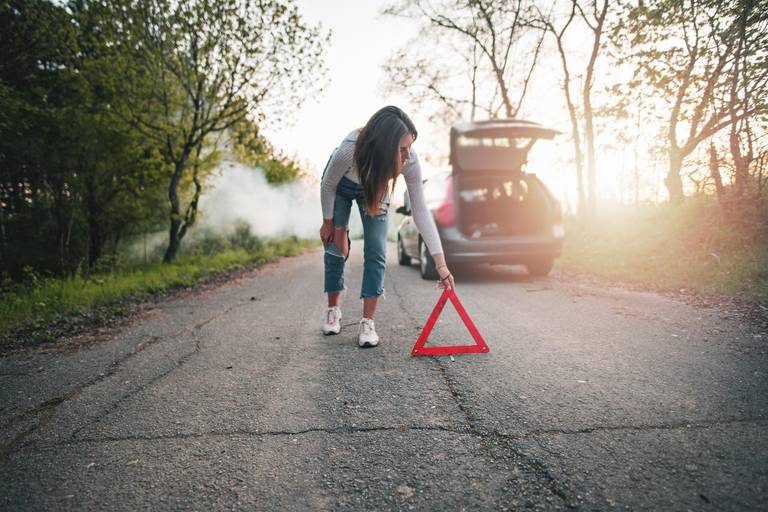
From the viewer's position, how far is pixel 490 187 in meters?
7.00

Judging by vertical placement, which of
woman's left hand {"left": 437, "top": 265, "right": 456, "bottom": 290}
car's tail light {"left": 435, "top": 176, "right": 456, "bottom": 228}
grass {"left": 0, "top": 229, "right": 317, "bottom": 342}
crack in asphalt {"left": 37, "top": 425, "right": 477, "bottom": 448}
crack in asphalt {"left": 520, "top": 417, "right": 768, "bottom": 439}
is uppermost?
car's tail light {"left": 435, "top": 176, "right": 456, "bottom": 228}

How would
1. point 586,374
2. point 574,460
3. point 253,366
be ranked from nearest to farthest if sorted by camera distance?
point 574,460 → point 586,374 → point 253,366

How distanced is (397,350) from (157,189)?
11.9 meters

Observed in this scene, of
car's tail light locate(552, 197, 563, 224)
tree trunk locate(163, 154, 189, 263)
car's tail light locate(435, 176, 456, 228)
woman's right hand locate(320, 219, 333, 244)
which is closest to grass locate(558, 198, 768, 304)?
car's tail light locate(552, 197, 563, 224)

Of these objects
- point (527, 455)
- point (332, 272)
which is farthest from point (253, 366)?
point (527, 455)

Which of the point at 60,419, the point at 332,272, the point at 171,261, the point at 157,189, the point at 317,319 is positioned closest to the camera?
the point at 60,419

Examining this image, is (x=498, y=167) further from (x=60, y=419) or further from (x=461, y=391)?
(x=60, y=419)

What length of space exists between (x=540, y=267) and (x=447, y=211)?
1.89 metres

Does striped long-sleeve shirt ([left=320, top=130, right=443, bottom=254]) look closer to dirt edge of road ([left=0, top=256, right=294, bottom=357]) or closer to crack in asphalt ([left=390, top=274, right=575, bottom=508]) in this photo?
crack in asphalt ([left=390, top=274, right=575, bottom=508])

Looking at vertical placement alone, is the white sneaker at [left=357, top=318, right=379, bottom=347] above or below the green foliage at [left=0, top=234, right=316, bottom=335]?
below

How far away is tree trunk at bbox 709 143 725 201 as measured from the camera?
21.0 feet

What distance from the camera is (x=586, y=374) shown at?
2.31 meters

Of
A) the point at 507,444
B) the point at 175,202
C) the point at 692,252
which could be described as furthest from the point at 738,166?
the point at 175,202

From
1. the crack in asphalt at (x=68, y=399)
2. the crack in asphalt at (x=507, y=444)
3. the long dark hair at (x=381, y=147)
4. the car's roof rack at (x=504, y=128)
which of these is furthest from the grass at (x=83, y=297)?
the car's roof rack at (x=504, y=128)
